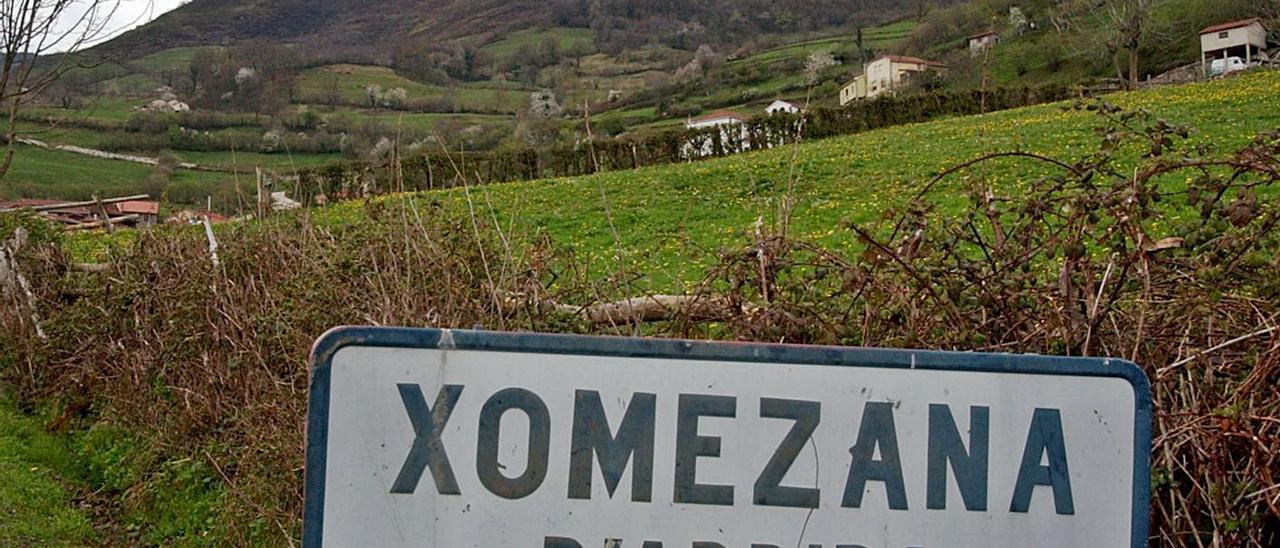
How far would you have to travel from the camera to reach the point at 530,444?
1478mm

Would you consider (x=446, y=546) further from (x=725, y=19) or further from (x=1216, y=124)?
(x=725, y=19)

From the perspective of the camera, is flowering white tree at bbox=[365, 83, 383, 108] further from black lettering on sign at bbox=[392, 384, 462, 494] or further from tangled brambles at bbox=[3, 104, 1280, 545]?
black lettering on sign at bbox=[392, 384, 462, 494]

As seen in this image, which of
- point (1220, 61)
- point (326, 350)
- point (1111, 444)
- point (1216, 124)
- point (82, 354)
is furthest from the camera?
point (1220, 61)

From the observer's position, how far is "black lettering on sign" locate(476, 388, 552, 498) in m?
1.47

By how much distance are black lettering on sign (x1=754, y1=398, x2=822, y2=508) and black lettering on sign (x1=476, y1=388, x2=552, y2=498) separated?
0.30 m

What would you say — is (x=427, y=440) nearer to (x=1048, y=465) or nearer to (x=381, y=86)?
(x=1048, y=465)

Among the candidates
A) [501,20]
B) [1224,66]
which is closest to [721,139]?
[1224,66]

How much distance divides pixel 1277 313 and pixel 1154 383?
1.46 ft

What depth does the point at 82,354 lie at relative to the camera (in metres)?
8.12

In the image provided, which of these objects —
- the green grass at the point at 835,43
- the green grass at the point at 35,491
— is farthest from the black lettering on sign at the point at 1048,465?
the green grass at the point at 835,43

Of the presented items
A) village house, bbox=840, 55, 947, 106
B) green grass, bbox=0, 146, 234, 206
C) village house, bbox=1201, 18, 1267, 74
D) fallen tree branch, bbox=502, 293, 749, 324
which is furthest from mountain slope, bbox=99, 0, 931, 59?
→ fallen tree branch, bbox=502, 293, 749, 324

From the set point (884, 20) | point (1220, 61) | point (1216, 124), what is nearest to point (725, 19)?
point (884, 20)

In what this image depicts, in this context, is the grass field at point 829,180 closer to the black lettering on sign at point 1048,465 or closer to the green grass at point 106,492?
the green grass at point 106,492

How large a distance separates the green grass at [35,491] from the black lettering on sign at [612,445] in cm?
503
